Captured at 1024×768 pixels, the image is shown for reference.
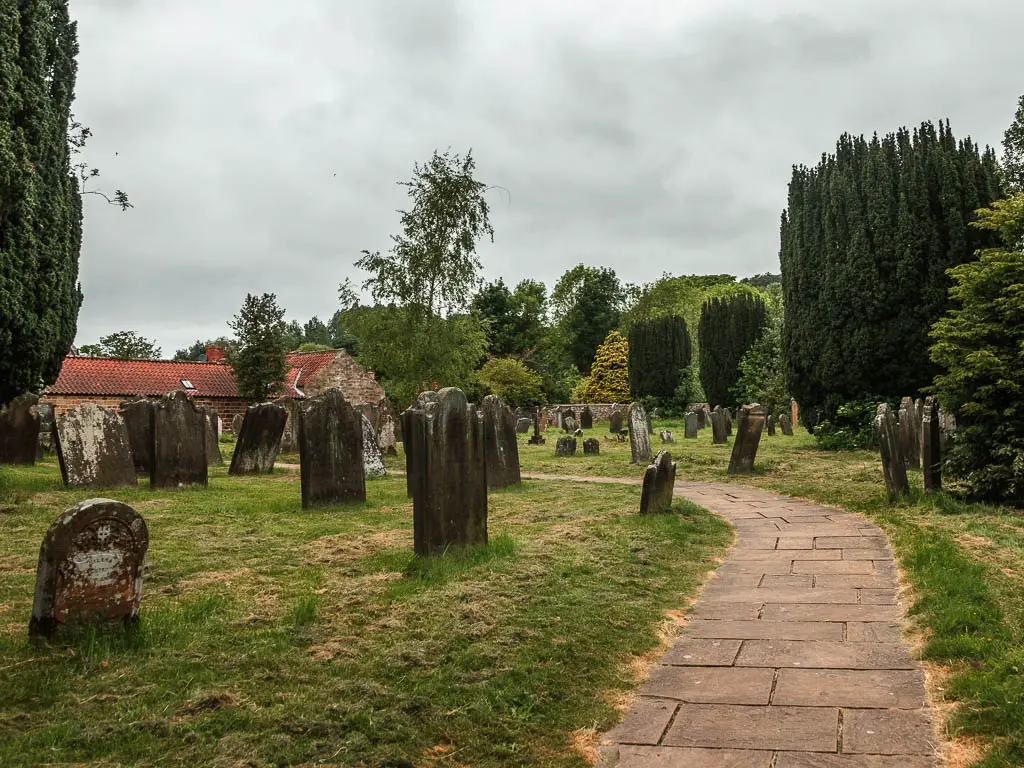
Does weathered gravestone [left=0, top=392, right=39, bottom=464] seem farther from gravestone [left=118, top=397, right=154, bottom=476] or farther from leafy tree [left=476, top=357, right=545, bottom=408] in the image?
leafy tree [left=476, top=357, right=545, bottom=408]

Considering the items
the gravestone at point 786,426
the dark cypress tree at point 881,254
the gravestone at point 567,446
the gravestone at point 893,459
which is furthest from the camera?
the gravestone at point 786,426

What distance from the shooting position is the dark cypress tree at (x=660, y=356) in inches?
1972

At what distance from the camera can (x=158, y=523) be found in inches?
355

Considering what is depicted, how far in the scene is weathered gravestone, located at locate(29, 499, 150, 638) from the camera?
180 inches

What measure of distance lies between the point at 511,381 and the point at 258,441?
33.2m

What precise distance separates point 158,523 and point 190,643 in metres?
4.84

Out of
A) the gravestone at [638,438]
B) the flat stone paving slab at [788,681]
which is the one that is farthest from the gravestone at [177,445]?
the gravestone at [638,438]

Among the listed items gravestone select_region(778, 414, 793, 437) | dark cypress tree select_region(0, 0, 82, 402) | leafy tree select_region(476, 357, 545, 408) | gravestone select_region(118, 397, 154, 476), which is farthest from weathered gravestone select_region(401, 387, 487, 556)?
leafy tree select_region(476, 357, 545, 408)

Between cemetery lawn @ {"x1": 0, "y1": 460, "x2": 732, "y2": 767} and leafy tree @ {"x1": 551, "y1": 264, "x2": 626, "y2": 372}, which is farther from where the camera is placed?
leafy tree @ {"x1": 551, "y1": 264, "x2": 626, "y2": 372}

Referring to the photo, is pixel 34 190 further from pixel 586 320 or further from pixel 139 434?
pixel 586 320

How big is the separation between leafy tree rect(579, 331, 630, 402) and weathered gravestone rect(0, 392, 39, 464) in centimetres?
4327

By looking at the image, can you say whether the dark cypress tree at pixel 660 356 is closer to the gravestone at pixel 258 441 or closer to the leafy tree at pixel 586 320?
the leafy tree at pixel 586 320

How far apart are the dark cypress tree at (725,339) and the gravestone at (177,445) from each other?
113 feet

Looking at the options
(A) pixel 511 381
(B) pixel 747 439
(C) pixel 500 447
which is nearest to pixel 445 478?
(C) pixel 500 447
